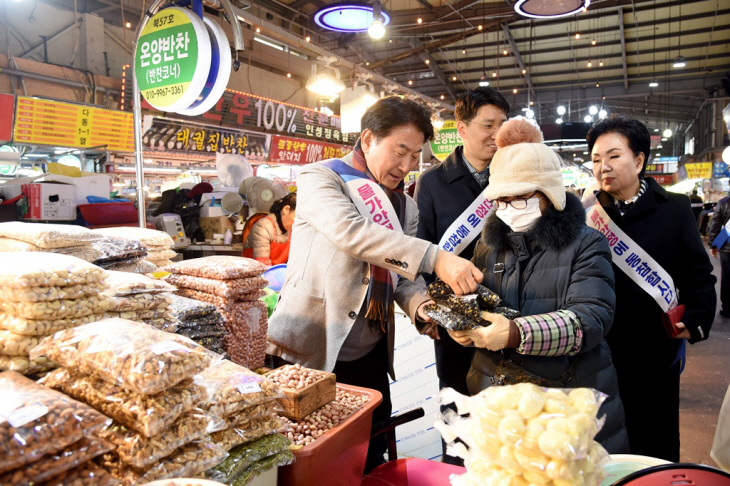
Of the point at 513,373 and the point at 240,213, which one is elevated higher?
the point at 240,213

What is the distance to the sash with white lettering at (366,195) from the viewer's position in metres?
1.80

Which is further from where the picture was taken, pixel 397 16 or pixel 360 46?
pixel 360 46

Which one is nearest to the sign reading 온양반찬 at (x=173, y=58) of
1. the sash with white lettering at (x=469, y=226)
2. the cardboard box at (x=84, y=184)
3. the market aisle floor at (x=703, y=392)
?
the cardboard box at (x=84, y=184)

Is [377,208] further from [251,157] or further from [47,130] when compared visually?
[251,157]

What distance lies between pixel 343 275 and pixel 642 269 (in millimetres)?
1361

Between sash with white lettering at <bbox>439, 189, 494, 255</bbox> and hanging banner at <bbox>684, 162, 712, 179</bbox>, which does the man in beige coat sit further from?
hanging banner at <bbox>684, 162, 712, 179</bbox>

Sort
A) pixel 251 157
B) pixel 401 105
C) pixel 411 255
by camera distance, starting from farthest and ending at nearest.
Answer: pixel 251 157 < pixel 401 105 < pixel 411 255

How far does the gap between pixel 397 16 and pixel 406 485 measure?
39.6 ft

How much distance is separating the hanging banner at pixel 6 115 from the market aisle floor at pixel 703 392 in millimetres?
7509

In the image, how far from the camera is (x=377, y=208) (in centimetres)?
182

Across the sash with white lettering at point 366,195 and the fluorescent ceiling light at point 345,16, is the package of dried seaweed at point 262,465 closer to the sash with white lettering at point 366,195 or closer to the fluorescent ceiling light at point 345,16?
the sash with white lettering at point 366,195

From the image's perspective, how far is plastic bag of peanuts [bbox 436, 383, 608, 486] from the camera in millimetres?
719

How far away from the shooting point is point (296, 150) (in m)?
9.77

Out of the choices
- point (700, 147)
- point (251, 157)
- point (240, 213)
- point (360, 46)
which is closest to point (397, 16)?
point (360, 46)
